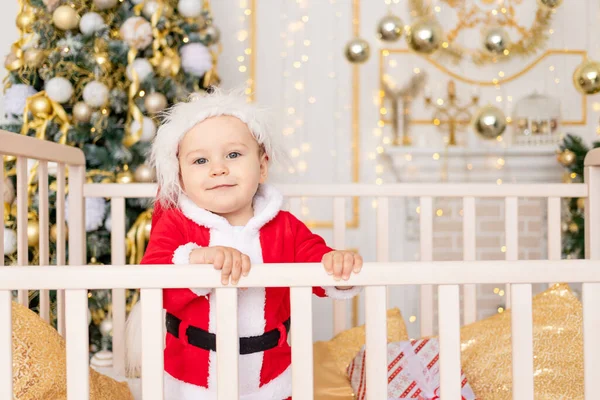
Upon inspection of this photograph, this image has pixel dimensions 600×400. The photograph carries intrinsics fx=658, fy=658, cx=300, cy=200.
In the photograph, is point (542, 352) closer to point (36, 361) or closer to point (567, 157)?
point (36, 361)

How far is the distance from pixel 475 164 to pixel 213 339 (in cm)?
180

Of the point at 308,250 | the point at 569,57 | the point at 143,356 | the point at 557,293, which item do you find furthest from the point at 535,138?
the point at 143,356

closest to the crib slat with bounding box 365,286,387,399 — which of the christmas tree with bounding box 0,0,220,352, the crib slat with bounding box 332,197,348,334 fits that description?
the crib slat with bounding box 332,197,348,334

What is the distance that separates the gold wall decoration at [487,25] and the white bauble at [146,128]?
120 centimetres

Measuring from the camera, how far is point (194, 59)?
203 cm

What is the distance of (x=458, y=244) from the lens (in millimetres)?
2562

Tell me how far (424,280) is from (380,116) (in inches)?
73.8

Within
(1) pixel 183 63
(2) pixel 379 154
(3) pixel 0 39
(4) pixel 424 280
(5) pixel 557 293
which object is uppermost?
A: (3) pixel 0 39

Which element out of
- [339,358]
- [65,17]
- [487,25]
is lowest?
[339,358]

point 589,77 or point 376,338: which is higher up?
point 589,77

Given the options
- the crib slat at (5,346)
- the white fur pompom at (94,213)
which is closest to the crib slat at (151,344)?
the crib slat at (5,346)

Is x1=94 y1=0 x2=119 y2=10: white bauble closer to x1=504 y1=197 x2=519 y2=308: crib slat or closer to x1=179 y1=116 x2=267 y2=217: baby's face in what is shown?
x1=179 y1=116 x2=267 y2=217: baby's face

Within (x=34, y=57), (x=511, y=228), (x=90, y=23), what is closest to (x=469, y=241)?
(x=511, y=228)

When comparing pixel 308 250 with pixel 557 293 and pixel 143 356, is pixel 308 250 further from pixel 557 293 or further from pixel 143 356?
pixel 557 293
